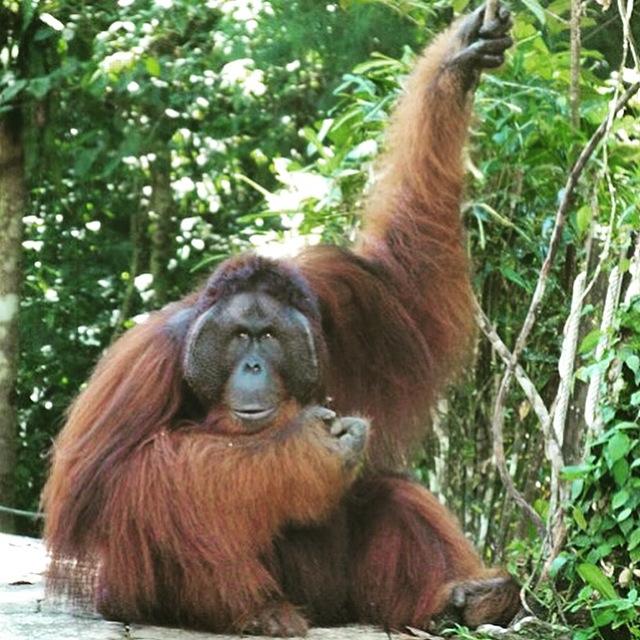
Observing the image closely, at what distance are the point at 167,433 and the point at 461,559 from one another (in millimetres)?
1013

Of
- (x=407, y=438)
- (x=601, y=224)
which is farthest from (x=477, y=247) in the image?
(x=407, y=438)

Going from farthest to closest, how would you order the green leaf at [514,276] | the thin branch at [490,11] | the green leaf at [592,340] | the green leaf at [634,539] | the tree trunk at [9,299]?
the tree trunk at [9,299]
the green leaf at [514,276]
the thin branch at [490,11]
the green leaf at [592,340]
the green leaf at [634,539]

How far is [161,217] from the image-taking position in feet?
33.4

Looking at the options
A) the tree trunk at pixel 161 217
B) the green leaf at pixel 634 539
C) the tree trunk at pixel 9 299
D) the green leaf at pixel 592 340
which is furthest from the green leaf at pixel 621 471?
the tree trunk at pixel 161 217

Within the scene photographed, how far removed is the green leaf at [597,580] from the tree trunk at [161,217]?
20.0ft

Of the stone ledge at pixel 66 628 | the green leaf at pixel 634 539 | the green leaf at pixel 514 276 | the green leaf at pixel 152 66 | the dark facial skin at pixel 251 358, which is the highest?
the green leaf at pixel 152 66

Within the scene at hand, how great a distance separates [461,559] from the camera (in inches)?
185

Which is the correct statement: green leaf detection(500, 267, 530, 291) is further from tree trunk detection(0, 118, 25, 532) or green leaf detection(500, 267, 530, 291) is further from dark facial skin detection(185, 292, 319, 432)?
tree trunk detection(0, 118, 25, 532)

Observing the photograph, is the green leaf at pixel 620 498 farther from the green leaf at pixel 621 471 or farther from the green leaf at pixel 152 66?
the green leaf at pixel 152 66

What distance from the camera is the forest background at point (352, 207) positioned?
173 inches

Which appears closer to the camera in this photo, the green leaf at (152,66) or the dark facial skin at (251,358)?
the dark facial skin at (251,358)

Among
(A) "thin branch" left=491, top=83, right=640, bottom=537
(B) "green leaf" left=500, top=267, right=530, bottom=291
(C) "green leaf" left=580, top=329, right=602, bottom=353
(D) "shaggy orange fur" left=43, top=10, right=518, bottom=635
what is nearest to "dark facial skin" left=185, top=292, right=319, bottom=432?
(D) "shaggy orange fur" left=43, top=10, right=518, bottom=635

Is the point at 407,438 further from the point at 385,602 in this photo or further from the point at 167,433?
the point at 167,433

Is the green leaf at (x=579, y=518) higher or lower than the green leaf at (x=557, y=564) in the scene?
higher
